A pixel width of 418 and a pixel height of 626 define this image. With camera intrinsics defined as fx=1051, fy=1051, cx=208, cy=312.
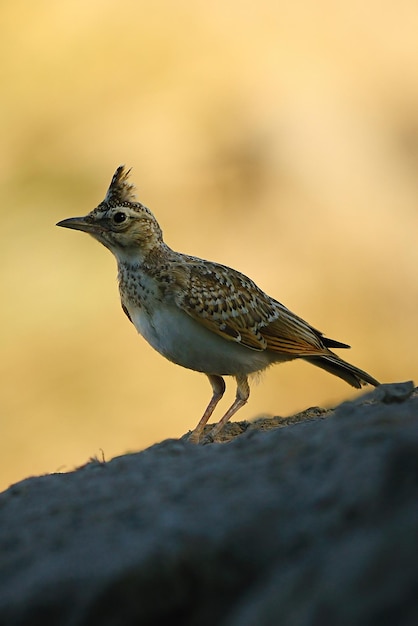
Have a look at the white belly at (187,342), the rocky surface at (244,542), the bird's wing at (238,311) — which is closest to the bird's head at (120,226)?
the bird's wing at (238,311)

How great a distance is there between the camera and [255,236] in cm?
2145

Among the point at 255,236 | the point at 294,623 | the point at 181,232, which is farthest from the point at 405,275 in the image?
the point at 294,623

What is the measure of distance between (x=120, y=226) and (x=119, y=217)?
8 cm

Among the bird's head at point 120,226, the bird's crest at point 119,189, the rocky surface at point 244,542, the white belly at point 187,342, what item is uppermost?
the bird's crest at point 119,189

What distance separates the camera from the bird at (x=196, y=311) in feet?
26.9

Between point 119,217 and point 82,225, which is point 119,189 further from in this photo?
point 82,225

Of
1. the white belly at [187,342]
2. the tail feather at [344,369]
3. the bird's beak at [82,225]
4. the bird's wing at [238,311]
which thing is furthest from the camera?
the tail feather at [344,369]

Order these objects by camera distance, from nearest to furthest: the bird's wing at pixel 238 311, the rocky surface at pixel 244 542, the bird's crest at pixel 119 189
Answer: the rocky surface at pixel 244 542
the bird's wing at pixel 238 311
the bird's crest at pixel 119 189

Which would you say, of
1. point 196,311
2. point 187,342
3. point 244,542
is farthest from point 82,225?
point 244,542

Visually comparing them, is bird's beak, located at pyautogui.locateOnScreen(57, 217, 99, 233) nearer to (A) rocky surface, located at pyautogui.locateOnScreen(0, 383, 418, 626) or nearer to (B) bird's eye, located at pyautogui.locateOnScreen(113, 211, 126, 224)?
(B) bird's eye, located at pyautogui.locateOnScreen(113, 211, 126, 224)

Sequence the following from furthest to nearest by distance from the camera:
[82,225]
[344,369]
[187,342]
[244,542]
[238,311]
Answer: [344,369]
[238,311]
[82,225]
[187,342]
[244,542]

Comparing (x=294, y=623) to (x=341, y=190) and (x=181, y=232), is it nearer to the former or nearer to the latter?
(x=181, y=232)

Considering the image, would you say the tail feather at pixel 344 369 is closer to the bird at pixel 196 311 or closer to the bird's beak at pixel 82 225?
the bird at pixel 196 311

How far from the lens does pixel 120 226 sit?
8.62m
